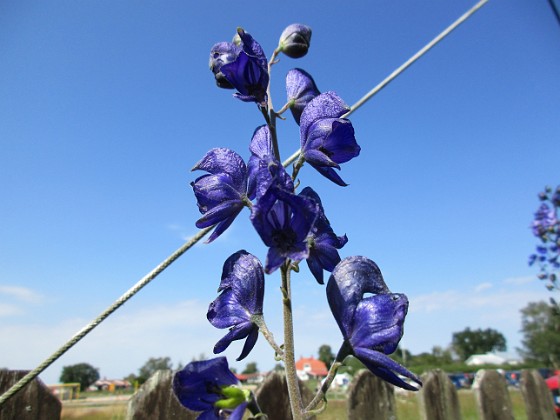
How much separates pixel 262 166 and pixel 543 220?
16.9ft

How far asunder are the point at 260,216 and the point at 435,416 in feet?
7.43

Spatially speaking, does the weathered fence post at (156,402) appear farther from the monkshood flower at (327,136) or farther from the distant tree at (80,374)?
the distant tree at (80,374)

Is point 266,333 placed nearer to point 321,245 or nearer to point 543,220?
point 321,245

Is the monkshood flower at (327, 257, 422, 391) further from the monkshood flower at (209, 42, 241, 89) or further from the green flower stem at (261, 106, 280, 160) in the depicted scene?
the monkshood flower at (209, 42, 241, 89)

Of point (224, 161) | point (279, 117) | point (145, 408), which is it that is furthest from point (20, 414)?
point (279, 117)

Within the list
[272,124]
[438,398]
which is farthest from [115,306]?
[438,398]

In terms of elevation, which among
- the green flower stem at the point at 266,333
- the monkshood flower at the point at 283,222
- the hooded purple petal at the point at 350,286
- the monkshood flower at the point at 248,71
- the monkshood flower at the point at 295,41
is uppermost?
the monkshood flower at the point at 295,41

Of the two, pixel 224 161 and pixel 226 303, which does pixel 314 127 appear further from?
pixel 226 303

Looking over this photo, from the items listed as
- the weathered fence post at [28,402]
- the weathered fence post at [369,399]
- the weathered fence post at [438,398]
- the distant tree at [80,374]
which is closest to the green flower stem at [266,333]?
the weathered fence post at [28,402]

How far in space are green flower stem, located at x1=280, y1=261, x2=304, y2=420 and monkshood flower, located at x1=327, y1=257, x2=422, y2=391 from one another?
0.33ft

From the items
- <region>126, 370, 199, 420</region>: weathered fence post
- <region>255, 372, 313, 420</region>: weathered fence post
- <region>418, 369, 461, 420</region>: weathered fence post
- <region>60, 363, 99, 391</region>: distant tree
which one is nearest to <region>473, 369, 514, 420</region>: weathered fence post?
<region>418, 369, 461, 420</region>: weathered fence post

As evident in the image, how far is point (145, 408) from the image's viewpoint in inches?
68.9

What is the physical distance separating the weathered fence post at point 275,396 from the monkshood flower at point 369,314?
1143 millimetres

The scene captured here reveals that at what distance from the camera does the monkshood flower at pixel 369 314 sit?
3.03 ft
